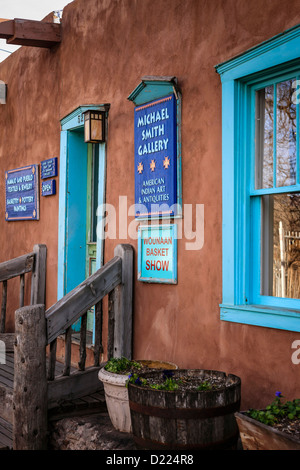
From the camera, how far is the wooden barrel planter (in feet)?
11.2

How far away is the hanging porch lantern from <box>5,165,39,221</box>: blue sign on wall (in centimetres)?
184

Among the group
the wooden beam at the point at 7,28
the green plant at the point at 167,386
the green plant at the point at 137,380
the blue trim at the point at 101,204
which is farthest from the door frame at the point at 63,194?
the green plant at the point at 167,386

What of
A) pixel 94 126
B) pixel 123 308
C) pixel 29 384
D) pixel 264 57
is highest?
pixel 264 57

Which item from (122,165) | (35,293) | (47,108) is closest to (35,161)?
(47,108)

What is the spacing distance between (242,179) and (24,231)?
175 inches

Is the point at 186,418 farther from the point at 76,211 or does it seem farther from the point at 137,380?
the point at 76,211

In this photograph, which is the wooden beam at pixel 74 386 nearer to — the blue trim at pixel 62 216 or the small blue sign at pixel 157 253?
the small blue sign at pixel 157 253

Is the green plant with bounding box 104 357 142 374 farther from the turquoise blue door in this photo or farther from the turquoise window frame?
the turquoise blue door

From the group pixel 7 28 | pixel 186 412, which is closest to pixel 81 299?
pixel 186 412

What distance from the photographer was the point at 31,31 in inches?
275

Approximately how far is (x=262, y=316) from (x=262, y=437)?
1056 mm

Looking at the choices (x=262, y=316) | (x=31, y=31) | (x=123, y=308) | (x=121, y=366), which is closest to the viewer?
(x=262, y=316)

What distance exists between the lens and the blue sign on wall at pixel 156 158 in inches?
194

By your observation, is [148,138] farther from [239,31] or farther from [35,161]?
[35,161]
